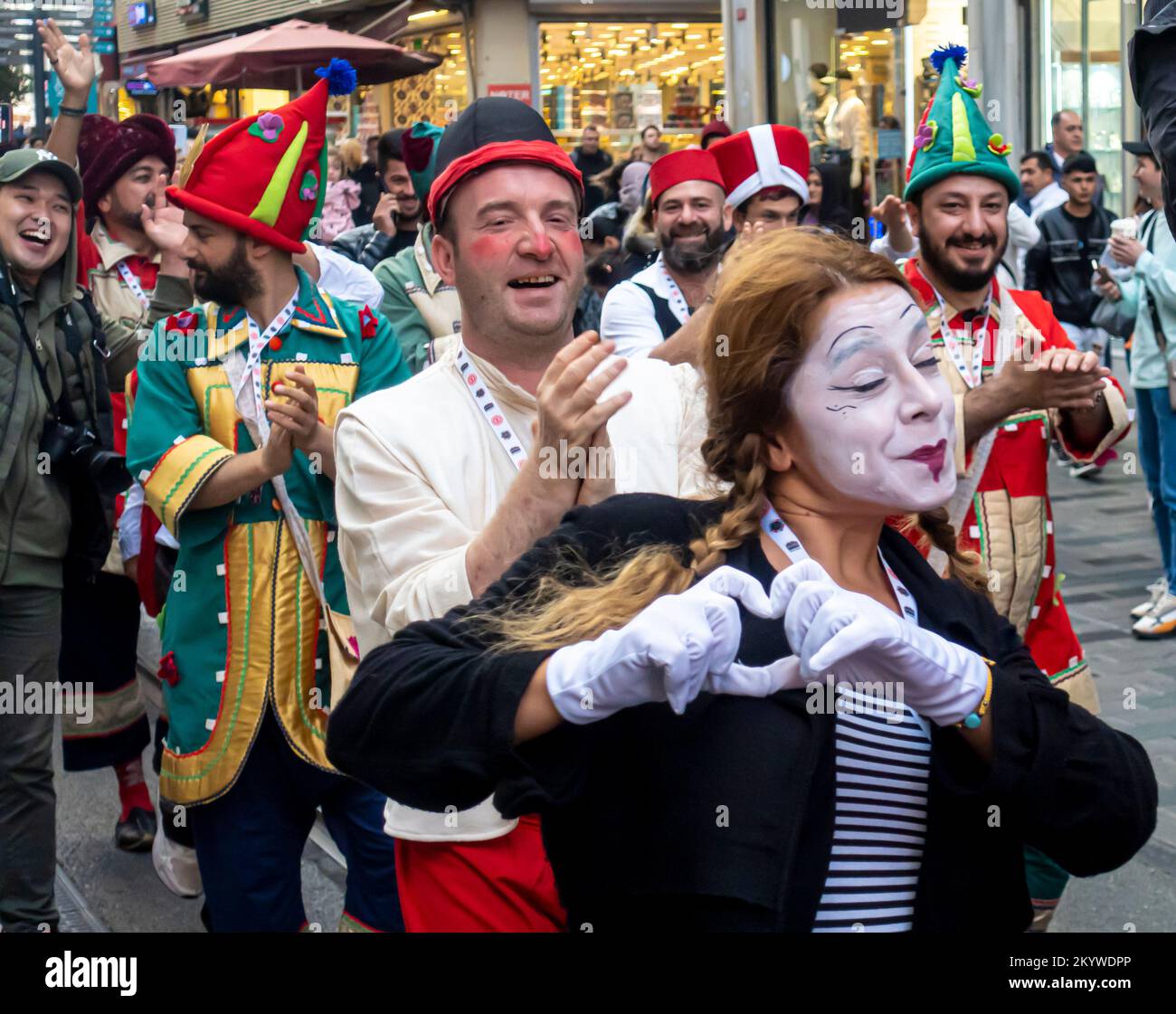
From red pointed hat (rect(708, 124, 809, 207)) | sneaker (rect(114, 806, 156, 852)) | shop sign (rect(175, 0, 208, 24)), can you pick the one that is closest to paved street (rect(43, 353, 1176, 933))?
sneaker (rect(114, 806, 156, 852))

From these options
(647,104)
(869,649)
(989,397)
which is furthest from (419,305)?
(647,104)

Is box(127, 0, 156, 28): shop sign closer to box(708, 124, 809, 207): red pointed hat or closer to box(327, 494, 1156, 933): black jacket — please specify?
box(708, 124, 809, 207): red pointed hat

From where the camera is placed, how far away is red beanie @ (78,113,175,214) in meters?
6.32

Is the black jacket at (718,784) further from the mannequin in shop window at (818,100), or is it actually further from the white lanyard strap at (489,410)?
the mannequin in shop window at (818,100)

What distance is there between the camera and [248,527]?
3.92 meters

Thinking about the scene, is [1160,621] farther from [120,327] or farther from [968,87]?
[120,327]

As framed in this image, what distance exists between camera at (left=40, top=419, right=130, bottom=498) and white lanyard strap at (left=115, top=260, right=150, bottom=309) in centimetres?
168

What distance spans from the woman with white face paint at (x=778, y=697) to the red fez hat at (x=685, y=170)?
13.7 feet

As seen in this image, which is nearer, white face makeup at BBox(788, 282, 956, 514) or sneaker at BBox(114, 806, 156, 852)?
white face makeup at BBox(788, 282, 956, 514)

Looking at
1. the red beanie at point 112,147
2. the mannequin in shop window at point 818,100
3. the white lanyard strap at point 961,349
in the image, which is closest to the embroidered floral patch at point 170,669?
the white lanyard strap at point 961,349

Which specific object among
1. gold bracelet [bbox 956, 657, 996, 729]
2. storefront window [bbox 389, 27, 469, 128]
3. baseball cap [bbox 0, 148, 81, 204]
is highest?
storefront window [bbox 389, 27, 469, 128]

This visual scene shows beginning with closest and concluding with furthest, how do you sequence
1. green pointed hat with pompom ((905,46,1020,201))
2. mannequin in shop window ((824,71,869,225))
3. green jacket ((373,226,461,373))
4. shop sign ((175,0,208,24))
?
green pointed hat with pompom ((905,46,1020,201)), green jacket ((373,226,461,373)), mannequin in shop window ((824,71,869,225)), shop sign ((175,0,208,24))

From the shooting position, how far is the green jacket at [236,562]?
3891mm

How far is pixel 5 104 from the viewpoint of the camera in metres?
12.0
